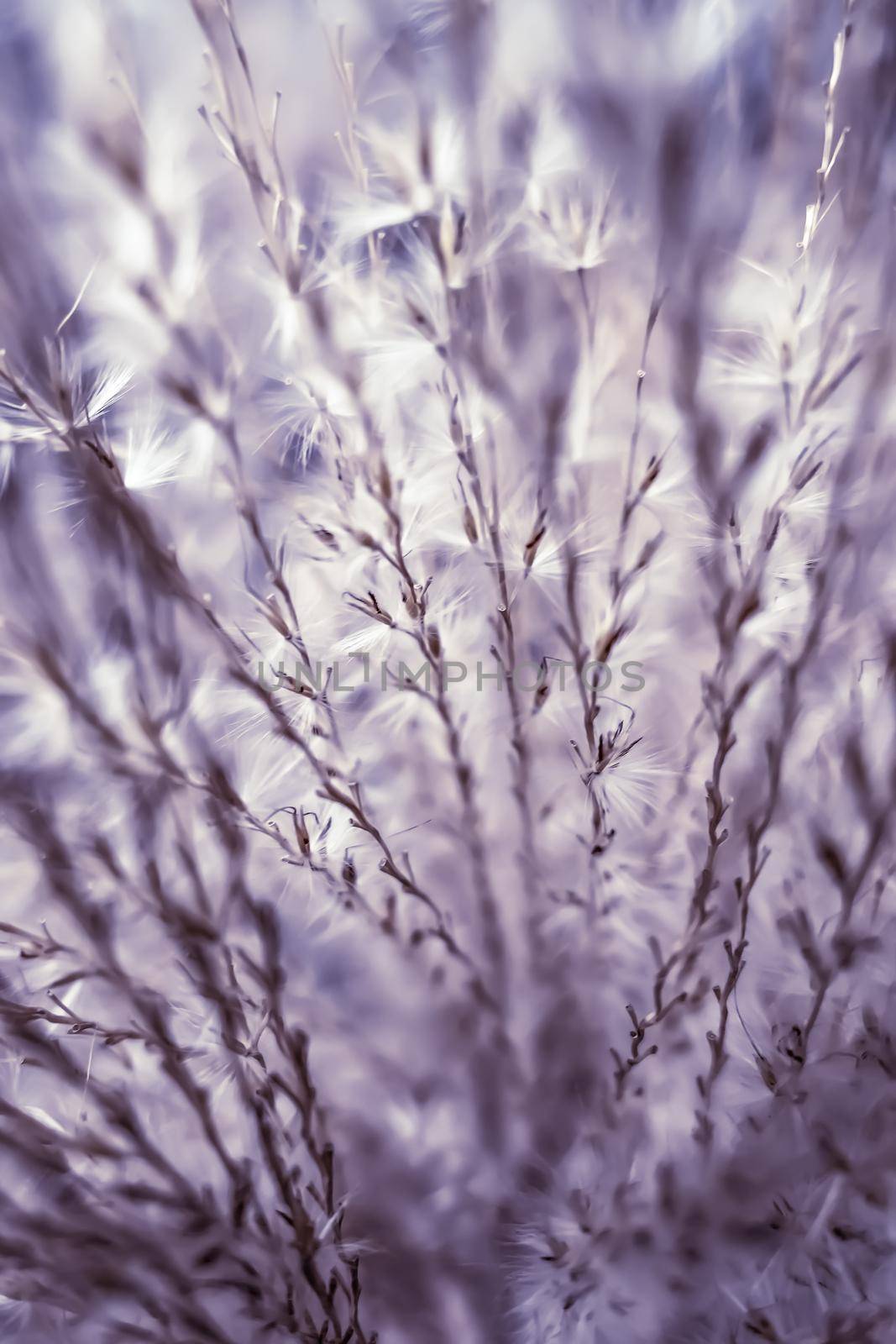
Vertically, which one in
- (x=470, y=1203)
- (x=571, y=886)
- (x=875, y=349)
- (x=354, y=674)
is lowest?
(x=470, y=1203)

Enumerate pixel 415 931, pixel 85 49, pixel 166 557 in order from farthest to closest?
pixel 415 931 < pixel 166 557 < pixel 85 49

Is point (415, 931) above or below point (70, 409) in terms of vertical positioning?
below

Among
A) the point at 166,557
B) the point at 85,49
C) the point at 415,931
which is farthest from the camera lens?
the point at 415,931

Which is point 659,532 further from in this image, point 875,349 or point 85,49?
point 85,49

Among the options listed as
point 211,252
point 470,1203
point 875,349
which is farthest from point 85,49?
point 470,1203

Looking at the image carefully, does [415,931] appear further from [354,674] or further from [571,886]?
[354,674]

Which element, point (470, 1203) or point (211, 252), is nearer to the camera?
point (211, 252)

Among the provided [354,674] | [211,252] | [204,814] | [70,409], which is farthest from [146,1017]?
[211,252]
